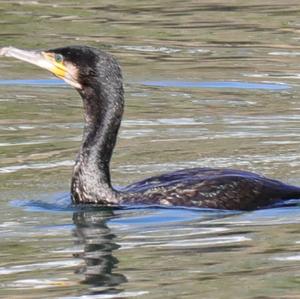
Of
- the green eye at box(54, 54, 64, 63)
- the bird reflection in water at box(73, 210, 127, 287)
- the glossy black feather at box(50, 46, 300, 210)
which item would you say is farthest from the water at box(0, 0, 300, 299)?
the green eye at box(54, 54, 64, 63)

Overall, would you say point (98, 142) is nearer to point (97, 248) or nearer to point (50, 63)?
point (50, 63)

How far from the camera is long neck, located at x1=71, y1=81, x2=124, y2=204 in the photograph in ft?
37.8

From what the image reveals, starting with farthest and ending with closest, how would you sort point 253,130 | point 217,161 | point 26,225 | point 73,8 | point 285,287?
point 73,8 < point 253,130 < point 217,161 < point 26,225 < point 285,287

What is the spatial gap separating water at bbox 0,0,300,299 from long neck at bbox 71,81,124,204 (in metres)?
0.19

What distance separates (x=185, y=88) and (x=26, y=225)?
6.98 m

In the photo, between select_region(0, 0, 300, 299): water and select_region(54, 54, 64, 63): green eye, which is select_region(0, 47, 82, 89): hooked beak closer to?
select_region(54, 54, 64, 63): green eye

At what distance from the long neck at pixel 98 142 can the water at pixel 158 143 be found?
0.61ft

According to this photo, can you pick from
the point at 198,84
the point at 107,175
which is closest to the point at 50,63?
the point at 107,175

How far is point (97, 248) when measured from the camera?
33.3 feet

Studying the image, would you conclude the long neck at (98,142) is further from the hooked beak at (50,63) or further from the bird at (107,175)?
the hooked beak at (50,63)

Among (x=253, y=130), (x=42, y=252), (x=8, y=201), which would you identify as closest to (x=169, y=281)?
(x=42, y=252)

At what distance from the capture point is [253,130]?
48.6ft

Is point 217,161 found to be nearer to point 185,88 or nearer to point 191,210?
point 191,210

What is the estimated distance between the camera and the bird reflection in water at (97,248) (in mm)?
9094
